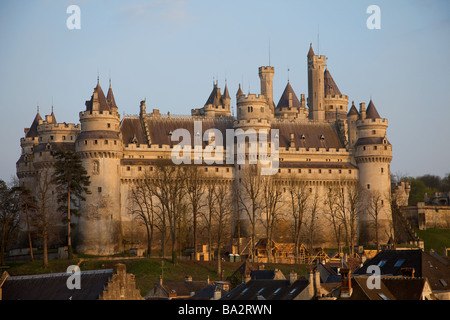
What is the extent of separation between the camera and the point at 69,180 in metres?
103

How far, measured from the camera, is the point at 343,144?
125m

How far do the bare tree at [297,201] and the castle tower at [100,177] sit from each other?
1979 centimetres

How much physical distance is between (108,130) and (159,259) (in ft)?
62.1

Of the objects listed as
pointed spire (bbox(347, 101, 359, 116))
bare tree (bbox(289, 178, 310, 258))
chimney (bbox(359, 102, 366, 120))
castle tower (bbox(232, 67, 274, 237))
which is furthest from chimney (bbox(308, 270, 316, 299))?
pointed spire (bbox(347, 101, 359, 116))

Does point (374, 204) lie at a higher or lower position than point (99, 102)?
lower

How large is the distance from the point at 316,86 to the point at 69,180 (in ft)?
139

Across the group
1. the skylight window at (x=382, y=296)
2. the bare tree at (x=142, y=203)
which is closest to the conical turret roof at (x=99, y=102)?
the bare tree at (x=142, y=203)

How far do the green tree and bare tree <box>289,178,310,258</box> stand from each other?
2337 centimetres

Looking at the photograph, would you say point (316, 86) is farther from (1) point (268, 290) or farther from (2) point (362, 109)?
(1) point (268, 290)

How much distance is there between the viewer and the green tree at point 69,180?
336 ft

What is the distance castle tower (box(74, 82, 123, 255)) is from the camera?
106562 millimetres

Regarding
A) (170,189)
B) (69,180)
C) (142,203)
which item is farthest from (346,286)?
(142,203)

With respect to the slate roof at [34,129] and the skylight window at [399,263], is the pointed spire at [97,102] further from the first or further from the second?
the skylight window at [399,263]
